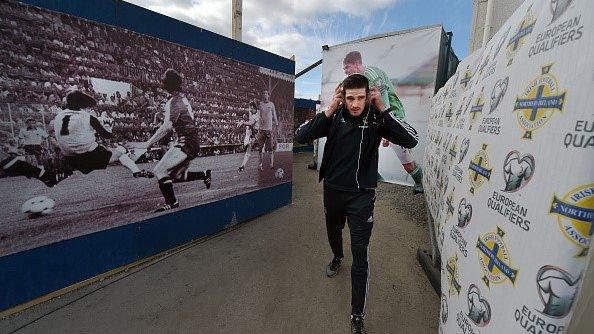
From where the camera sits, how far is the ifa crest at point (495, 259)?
1.13 meters

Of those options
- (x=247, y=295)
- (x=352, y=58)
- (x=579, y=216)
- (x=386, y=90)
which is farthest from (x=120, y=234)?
(x=352, y=58)

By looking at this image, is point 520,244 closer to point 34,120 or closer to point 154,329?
point 154,329

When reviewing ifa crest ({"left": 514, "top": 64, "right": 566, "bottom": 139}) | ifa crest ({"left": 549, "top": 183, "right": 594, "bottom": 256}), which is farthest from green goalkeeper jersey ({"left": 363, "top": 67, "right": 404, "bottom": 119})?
ifa crest ({"left": 549, "top": 183, "right": 594, "bottom": 256})

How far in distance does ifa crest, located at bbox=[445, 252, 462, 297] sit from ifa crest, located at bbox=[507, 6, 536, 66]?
1.14 m

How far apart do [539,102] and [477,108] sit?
Answer: 2.67ft

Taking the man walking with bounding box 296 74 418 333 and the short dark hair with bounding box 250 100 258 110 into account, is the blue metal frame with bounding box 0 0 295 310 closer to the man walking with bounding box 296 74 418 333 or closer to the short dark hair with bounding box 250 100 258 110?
the short dark hair with bounding box 250 100 258 110

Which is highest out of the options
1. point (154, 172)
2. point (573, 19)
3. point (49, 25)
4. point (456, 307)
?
point (49, 25)

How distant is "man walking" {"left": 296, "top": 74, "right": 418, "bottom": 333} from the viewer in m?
2.25

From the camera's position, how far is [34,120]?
7.78ft

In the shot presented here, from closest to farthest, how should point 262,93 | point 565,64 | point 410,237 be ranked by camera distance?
1. point 565,64
2. point 410,237
3. point 262,93

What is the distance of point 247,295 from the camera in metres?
2.72

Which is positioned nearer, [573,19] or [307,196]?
[573,19]

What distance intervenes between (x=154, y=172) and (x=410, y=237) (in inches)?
140

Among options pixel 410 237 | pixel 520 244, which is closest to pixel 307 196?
pixel 410 237
